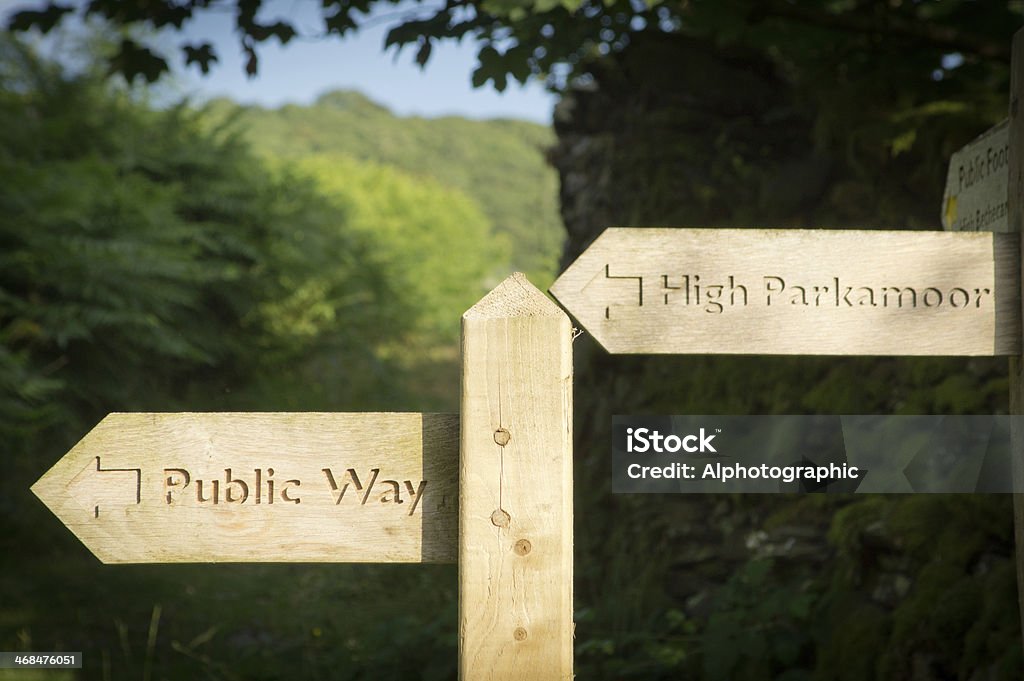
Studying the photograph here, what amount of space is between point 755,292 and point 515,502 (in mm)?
644

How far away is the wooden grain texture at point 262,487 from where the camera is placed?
1612 mm

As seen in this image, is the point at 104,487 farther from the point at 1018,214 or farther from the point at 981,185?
the point at 981,185

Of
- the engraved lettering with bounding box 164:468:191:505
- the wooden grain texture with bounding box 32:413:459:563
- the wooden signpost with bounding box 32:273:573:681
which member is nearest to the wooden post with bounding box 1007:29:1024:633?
the wooden signpost with bounding box 32:273:573:681

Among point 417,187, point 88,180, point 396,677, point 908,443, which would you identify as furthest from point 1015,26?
point 417,187

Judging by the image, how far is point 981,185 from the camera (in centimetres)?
220

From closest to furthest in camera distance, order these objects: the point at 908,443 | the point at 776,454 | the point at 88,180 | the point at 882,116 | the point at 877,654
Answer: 1. the point at 877,654
2. the point at 908,443
3. the point at 776,454
4. the point at 882,116
5. the point at 88,180

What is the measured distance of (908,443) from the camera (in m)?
3.25

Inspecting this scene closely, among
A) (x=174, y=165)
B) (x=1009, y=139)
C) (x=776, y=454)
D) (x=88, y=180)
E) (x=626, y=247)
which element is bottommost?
(x=776, y=454)

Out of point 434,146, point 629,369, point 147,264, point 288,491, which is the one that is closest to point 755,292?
point 288,491

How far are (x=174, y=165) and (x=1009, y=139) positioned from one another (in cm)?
851

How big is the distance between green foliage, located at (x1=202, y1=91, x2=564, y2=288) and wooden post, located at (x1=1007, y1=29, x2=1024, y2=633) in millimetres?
28925

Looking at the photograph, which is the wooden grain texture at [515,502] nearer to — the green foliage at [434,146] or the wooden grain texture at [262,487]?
the wooden grain texture at [262,487]

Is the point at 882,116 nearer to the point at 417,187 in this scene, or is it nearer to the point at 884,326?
the point at 884,326

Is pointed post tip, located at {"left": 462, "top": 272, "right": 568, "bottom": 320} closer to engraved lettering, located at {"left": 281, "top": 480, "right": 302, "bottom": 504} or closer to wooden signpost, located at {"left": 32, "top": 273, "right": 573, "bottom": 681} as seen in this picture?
wooden signpost, located at {"left": 32, "top": 273, "right": 573, "bottom": 681}
